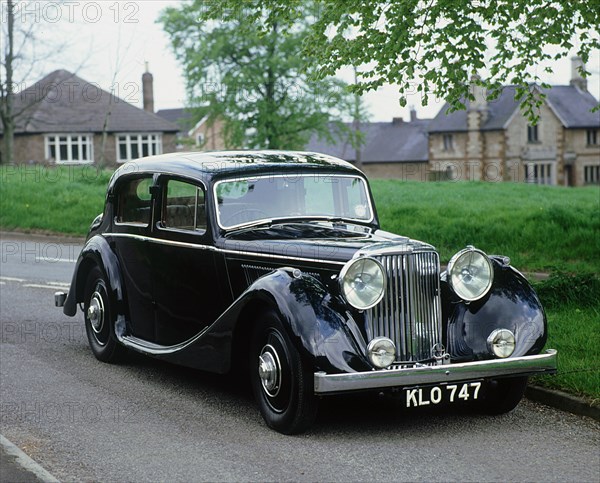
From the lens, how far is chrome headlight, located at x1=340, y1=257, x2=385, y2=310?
6.10 meters

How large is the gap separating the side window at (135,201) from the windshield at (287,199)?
1099mm

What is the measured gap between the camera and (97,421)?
6.64 metres

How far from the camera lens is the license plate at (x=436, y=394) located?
6.02 meters

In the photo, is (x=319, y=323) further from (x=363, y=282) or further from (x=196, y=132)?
(x=196, y=132)

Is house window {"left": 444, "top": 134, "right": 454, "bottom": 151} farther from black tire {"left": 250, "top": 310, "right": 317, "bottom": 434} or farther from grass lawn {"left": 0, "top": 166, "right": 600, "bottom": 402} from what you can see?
black tire {"left": 250, "top": 310, "right": 317, "bottom": 434}

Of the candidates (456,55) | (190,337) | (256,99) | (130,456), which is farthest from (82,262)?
(256,99)

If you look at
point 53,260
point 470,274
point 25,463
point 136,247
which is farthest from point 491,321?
point 53,260

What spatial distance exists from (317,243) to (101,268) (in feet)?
9.50

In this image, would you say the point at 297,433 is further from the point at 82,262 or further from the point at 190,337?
the point at 82,262

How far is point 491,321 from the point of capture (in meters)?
6.47

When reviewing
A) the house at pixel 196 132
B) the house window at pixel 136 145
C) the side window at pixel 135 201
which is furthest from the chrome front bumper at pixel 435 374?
the house window at pixel 136 145

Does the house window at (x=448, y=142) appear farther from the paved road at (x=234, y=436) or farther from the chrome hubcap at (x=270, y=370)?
the chrome hubcap at (x=270, y=370)

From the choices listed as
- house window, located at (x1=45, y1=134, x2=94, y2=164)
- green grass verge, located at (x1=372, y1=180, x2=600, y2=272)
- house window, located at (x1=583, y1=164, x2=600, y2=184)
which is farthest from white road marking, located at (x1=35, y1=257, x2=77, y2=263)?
house window, located at (x1=583, y1=164, x2=600, y2=184)

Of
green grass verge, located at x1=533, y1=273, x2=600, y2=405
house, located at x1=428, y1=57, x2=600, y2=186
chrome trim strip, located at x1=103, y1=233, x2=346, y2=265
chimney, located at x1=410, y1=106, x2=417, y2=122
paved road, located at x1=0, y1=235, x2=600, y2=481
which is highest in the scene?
chimney, located at x1=410, y1=106, x2=417, y2=122
